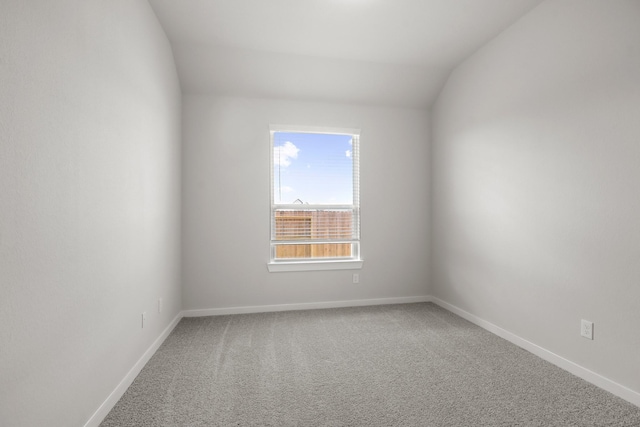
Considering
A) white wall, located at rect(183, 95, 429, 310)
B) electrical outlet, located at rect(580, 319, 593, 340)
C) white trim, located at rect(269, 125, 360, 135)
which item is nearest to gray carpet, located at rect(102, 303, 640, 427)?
electrical outlet, located at rect(580, 319, 593, 340)

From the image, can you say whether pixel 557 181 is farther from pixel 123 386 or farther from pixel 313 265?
pixel 123 386

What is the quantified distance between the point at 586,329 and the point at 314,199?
267 cm

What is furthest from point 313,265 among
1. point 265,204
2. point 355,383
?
point 355,383

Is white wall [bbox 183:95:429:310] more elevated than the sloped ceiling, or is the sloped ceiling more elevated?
the sloped ceiling

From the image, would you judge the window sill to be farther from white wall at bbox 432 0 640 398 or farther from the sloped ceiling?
the sloped ceiling

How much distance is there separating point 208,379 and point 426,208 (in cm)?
307

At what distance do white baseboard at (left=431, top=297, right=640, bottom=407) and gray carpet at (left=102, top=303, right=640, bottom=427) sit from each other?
2.0 inches

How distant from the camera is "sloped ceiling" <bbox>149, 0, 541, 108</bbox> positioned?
2465mm

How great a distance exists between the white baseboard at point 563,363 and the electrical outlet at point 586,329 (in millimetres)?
226

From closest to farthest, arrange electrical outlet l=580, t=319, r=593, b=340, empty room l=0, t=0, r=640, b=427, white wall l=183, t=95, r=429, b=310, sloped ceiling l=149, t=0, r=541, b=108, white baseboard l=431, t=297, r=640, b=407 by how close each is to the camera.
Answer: empty room l=0, t=0, r=640, b=427, white baseboard l=431, t=297, r=640, b=407, electrical outlet l=580, t=319, r=593, b=340, sloped ceiling l=149, t=0, r=541, b=108, white wall l=183, t=95, r=429, b=310

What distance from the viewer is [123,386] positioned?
1.92m

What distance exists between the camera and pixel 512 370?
86.2 inches

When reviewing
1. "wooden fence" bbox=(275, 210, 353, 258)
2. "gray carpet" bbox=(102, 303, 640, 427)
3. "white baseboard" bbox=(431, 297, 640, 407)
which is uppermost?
"wooden fence" bbox=(275, 210, 353, 258)

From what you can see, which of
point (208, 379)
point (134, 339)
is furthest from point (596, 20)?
point (134, 339)
